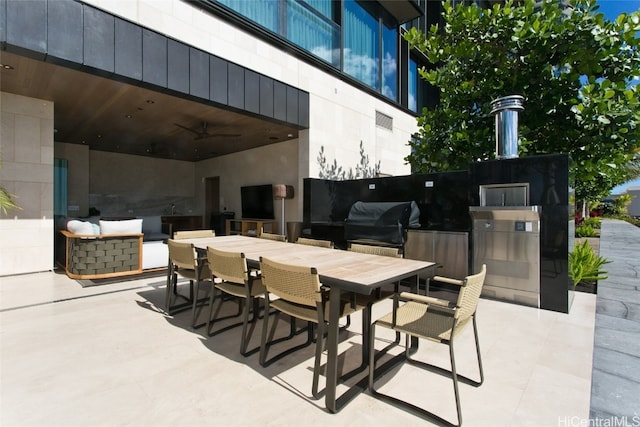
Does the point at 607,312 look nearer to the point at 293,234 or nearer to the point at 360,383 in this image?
the point at 360,383

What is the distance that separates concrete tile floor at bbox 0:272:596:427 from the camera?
177 cm

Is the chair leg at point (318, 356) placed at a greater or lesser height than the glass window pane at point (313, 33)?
lesser

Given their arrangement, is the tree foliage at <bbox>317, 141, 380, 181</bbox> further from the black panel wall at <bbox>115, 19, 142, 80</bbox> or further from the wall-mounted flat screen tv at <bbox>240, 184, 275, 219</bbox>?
the black panel wall at <bbox>115, 19, 142, 80</bbox>

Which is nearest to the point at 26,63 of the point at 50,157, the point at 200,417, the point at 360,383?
the point at 50,157

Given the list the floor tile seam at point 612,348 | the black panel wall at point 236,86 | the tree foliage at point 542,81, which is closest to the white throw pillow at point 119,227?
the black panel wall at point 236,86

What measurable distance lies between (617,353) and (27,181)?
806cm

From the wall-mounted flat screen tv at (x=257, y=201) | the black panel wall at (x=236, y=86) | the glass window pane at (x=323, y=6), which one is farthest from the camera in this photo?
the wall-mounted flat screen tv at (x=257, y=201)

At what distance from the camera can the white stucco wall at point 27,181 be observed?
5078 mm

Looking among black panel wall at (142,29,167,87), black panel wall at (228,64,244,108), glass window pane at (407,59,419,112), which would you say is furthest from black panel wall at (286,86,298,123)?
glass window pane at (407,59,419,112)

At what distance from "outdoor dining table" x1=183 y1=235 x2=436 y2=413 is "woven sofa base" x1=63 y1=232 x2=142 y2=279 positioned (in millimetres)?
2808

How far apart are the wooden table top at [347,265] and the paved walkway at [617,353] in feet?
4.21

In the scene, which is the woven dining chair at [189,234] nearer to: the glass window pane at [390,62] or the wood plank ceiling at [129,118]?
the wood plank ceiling at [129,118]

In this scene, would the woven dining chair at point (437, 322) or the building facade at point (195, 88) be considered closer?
the woven dining chair at point (437, 322)

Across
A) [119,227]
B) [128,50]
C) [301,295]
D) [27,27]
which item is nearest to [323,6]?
[128,50]
